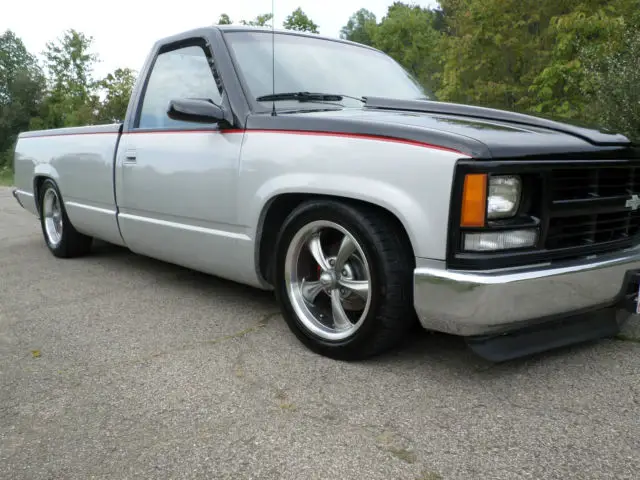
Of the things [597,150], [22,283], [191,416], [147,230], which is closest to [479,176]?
[597,150]

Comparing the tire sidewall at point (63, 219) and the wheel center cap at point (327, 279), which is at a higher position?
the wheel center cap at point (327, 279)

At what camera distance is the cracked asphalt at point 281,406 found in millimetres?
2000

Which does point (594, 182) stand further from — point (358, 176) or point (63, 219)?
point (63, 219)

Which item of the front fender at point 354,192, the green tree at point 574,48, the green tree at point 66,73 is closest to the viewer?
the front fender at point 354,192

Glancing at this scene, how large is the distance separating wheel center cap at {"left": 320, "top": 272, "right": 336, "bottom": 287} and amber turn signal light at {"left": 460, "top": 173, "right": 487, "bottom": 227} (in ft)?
2.64

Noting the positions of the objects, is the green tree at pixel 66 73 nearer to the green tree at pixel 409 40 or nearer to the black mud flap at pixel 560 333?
the green tree at pixel 409 40

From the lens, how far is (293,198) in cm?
312

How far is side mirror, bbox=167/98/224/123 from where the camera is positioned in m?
3.29

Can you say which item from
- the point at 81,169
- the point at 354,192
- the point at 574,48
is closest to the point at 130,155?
the point at 81,169

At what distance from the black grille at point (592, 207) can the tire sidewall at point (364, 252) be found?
2.40 ft

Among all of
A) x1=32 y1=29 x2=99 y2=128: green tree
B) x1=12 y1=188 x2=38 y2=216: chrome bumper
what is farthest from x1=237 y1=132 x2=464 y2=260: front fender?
x1=32 y1=29 x2=99 y2=128: green tree

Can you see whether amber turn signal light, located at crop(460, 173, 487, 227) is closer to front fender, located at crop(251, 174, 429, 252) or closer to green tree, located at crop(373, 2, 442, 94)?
front fender, located at crop(251, 174, 429, 252)

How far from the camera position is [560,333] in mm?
2725

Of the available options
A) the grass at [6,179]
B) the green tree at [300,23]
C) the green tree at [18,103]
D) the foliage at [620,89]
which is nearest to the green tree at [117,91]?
the grass at [6,179]
